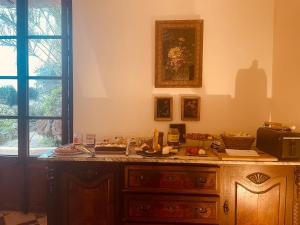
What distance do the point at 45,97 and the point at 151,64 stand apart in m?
1.13

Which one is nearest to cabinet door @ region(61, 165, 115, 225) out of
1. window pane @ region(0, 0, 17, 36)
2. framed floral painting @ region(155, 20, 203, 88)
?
framed floral painting @ region(155, 20, 203, 88)

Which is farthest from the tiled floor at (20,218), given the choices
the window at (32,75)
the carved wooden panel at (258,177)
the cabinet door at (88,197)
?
the carved wooden panel at (258,177)

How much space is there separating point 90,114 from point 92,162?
677 millimetres

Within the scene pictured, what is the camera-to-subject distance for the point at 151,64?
2375 mm

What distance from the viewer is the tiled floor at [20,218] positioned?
246cm

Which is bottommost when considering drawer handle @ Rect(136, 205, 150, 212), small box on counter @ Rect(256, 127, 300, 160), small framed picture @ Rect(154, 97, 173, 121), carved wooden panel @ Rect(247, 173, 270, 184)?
drawer handle @ Rect(136, 205, 150, 212)

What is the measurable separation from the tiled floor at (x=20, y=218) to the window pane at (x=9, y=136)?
0.61 m

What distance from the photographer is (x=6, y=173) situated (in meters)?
2.67

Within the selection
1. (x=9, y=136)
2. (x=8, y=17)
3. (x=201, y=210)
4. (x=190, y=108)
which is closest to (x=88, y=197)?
(x=201, y=210)

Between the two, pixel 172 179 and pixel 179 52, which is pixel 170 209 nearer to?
pixel 172 179

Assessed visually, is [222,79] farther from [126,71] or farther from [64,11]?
[64,11]

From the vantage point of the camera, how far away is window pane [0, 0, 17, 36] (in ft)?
8.61

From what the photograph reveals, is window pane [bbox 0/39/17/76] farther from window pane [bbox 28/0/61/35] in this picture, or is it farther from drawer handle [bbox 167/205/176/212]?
drawer handle [bbox 167/205/176/212]

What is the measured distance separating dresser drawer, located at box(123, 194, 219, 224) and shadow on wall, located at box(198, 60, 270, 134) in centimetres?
75
